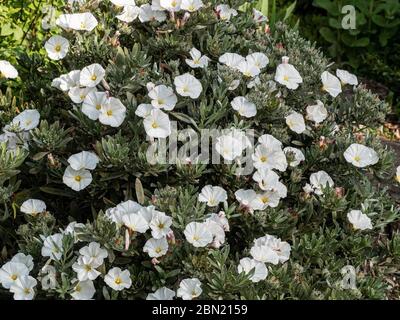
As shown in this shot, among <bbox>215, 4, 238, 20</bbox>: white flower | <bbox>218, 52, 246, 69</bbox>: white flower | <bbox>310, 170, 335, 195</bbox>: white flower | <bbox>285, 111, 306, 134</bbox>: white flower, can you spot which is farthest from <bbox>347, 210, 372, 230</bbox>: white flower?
<bbox>215, 4, 238, 20</bbox>: white flower

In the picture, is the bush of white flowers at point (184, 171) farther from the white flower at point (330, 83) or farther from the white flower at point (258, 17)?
the white flower at point (258, 17)

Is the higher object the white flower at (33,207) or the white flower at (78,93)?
the white flower at (78,93)

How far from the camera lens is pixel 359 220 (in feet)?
9.94

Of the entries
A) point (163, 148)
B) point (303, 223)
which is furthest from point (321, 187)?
point (163, 148)

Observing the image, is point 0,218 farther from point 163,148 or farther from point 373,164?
point 373,164

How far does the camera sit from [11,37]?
4.45 m

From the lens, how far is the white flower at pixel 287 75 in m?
3.29

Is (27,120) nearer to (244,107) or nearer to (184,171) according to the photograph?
(184,171)

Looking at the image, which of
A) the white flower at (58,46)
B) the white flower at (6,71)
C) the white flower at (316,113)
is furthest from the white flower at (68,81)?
the white flower at (316,113)

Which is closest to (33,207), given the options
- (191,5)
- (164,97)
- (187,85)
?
(164,97)

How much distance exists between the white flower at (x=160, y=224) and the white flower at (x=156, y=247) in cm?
3

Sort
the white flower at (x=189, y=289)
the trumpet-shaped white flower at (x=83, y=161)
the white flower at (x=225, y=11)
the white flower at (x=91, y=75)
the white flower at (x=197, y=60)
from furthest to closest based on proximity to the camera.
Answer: the white flower at (x=225, y=11), the white flower at (x=197, y=60), the white flower at (x=91, y=75), the trumpet-shaped white flower at (x=83, y=161), the white flower at (x=189, y=289)
